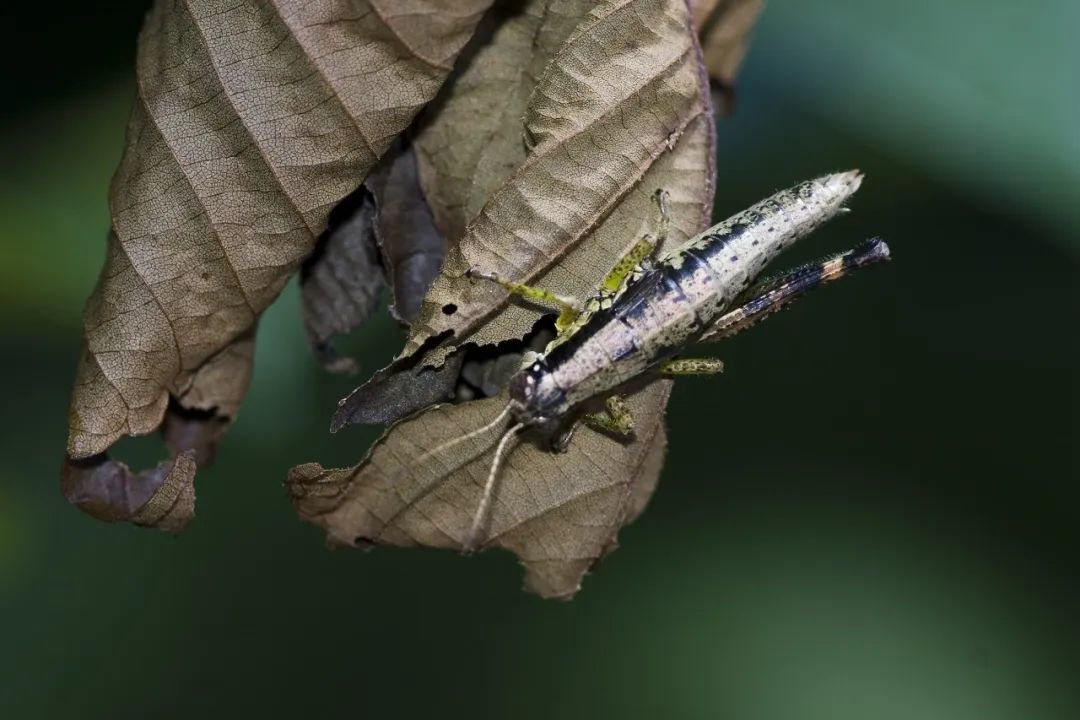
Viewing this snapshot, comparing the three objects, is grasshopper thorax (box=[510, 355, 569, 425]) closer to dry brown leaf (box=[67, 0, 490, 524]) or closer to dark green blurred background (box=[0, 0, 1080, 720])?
dry brown leaf (box=[67, 0, 490, 524])

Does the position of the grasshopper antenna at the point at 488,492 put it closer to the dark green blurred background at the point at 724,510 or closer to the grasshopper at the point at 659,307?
the grasshopper at the point at 659,307

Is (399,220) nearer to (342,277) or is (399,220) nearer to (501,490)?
(342,277)

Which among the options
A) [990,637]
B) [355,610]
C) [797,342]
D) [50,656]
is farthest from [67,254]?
[990,637]

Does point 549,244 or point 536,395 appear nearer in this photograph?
point 549,244

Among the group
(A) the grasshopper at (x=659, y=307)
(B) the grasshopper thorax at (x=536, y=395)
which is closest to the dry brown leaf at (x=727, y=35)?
(A) the grasshopper at (x=659, y=307)

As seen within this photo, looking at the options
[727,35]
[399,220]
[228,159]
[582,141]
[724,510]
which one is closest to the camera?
[228,159]

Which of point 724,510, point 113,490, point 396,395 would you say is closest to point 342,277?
point 396,395
